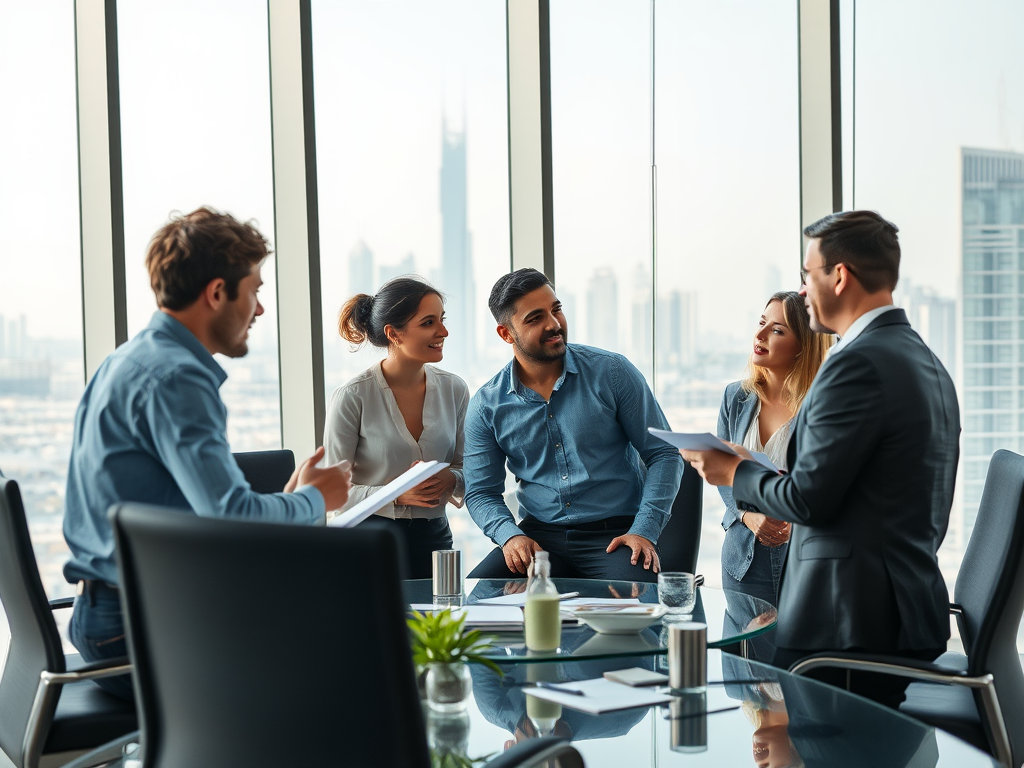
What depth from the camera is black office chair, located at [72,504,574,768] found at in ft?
3.44

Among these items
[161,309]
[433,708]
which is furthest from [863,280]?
[161,309]

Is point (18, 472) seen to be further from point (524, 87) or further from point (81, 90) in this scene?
point (524, 87)

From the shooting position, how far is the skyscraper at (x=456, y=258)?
4.21 m

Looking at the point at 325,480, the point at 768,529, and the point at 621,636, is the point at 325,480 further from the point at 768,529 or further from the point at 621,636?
the point at 768,529

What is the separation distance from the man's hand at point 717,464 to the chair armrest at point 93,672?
142 centimetres

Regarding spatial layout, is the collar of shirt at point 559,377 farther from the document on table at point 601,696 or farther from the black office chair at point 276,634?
the black office chair at point 276,634

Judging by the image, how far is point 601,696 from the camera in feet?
5.81

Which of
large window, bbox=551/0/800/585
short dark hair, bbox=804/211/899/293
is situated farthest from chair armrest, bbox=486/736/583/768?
large window, bbox=551/0/800/585

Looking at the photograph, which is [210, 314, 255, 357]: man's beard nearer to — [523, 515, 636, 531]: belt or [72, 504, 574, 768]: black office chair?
[72, 504, 574, 768]: black office chair

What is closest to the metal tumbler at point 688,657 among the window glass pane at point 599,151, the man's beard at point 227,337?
the man's beard at point 227,337

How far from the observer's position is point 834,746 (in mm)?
1606

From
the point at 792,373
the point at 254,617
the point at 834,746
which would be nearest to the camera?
the point at 254,617

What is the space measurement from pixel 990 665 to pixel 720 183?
2.78 meters

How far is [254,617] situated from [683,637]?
95cm
